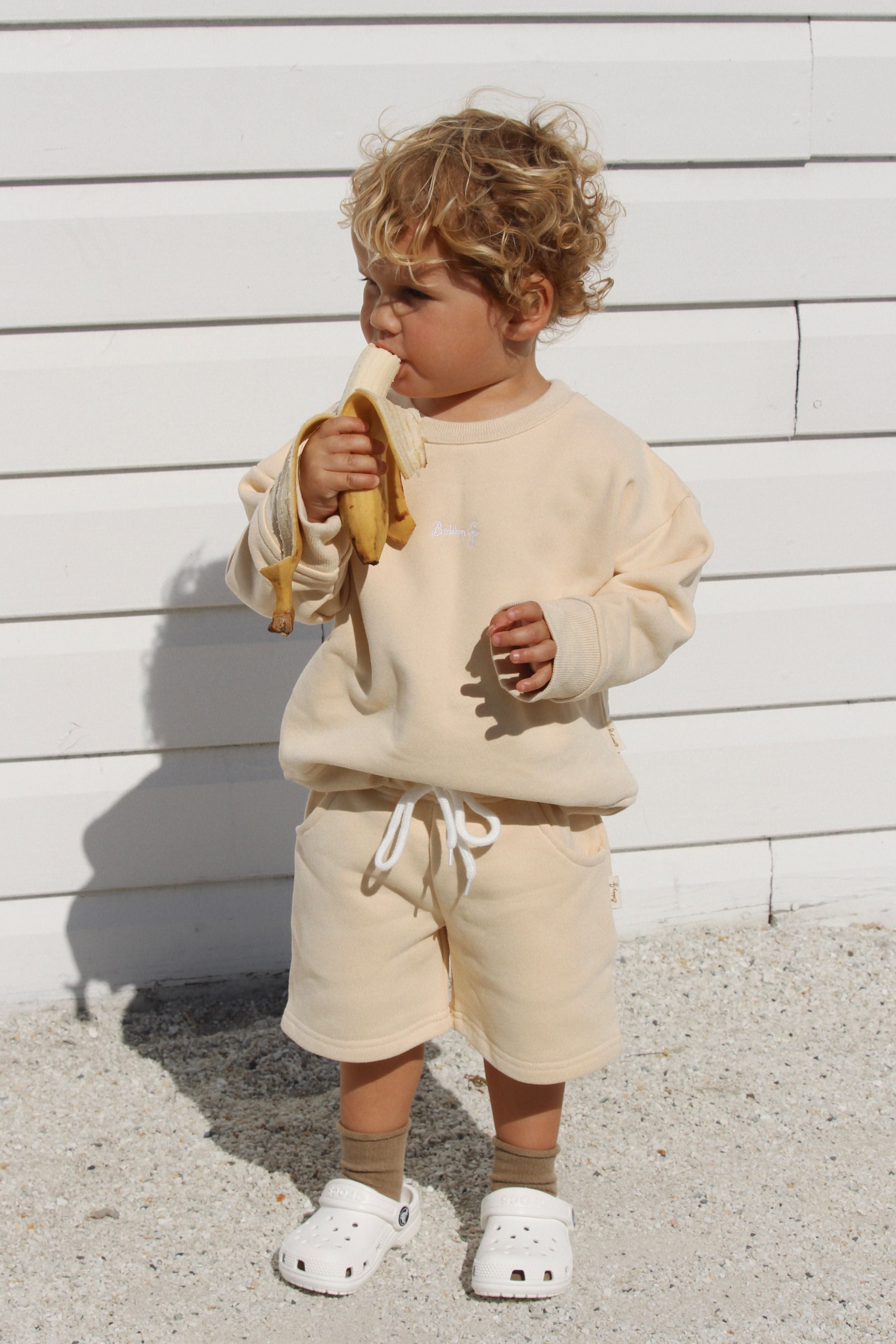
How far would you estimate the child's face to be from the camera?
1660 millimetres

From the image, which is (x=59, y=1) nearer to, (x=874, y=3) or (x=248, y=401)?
(x=248, y=401)

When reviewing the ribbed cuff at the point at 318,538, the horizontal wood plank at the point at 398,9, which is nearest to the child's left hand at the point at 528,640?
the ribbed cuff at the point at 318,538

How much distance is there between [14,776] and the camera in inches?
105

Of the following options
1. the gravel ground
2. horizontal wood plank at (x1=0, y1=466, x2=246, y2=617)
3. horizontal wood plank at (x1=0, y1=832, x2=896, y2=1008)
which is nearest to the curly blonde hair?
horizontal wood plank at (x1=0, y1=466, x2=246, y2=617)

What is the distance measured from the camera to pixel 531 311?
5.68 feet

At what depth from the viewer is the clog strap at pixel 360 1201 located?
1.91 metres

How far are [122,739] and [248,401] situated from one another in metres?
0.79

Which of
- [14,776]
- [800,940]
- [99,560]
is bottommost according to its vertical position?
[800,940]

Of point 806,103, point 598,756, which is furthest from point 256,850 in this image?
point 806,103

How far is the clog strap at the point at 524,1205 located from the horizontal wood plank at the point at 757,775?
1077 millimetres

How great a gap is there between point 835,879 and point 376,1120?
1502mm

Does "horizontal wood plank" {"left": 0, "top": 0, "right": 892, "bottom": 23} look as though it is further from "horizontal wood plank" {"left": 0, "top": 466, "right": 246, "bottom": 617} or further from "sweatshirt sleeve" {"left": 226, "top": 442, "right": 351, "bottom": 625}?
"sweatshirt sleeve" {"left": 226, "top": 442, "right": 351, "bottom": 625}

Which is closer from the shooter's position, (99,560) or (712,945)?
(99,560)

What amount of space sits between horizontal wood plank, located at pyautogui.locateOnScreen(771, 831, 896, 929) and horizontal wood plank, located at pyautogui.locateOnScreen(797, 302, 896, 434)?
100cm
